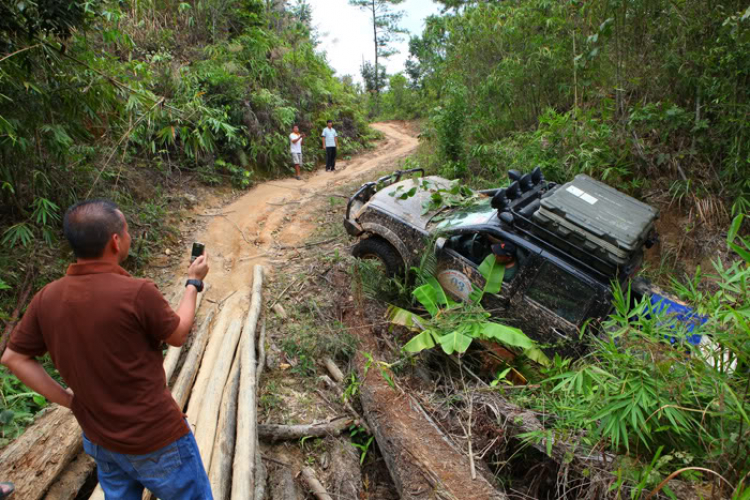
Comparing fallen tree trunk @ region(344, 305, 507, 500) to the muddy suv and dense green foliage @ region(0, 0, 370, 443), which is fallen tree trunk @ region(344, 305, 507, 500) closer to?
the muddy suv

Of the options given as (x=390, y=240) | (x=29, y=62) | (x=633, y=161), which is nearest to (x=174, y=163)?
(x=29, y=62)

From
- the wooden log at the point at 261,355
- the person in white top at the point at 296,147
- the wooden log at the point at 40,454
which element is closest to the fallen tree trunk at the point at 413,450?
the wooden log at the point at 261,355

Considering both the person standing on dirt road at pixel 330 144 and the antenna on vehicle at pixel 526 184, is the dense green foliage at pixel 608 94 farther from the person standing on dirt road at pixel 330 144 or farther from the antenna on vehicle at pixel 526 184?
the person standing on dirt road at pixel 330 144

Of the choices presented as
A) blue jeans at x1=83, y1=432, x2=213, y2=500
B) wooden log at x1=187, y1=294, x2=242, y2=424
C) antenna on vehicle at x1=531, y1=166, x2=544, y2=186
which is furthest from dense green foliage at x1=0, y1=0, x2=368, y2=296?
antenna on vehicle at x1=531, y1=166, x2=544, y2=186

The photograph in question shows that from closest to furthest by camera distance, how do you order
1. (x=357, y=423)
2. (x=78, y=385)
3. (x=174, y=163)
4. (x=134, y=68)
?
(x=78, y=385), (x=357, y=423), (x=134, y=68), (x=174, y=163)

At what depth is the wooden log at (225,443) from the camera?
2.87 m

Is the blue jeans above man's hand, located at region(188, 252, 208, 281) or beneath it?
beneath

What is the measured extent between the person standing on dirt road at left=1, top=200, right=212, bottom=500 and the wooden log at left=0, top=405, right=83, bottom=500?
3.61 ft

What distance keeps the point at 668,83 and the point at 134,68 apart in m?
8.58

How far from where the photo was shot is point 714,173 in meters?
6.22

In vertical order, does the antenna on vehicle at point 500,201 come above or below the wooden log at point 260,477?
above

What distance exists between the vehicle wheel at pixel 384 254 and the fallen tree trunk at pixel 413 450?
5.14 ft

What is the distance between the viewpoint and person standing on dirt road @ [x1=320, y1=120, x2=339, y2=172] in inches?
476

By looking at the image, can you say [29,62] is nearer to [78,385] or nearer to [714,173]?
[78,385]
